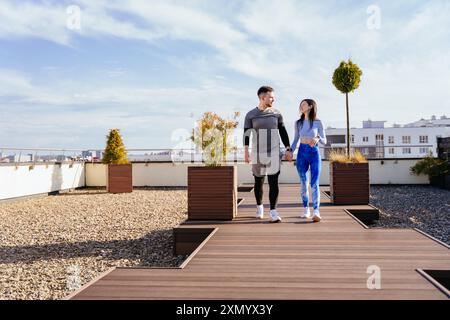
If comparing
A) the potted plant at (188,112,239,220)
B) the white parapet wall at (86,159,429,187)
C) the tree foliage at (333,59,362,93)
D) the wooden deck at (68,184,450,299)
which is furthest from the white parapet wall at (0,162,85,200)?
the tree foliage at (333,59,362,93)

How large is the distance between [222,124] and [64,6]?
3.16 m

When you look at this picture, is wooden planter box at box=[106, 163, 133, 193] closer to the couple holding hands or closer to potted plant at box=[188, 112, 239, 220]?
potted plant at box=[188, 112, 239, 220]

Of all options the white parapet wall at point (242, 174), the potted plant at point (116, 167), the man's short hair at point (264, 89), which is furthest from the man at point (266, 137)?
the white parapet wall at point (242, 174)

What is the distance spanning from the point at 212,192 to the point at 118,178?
9301 millimetres

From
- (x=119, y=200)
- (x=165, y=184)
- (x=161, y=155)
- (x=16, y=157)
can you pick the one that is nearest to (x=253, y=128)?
(x=119, y=200)

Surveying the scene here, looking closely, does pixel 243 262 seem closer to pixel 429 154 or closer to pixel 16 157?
pixel 16 157

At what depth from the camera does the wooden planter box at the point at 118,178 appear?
14.2m

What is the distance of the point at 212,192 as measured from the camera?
559cm

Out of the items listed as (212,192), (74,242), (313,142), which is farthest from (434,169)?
(74,242)

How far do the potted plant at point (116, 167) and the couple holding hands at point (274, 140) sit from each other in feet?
32.2

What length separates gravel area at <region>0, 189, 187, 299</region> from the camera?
4345 millimetres
